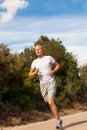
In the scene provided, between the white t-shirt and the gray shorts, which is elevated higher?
the white t-shirt

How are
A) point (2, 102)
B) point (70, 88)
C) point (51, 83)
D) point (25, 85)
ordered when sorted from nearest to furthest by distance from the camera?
point (51, 83) → point (2, 102) → point (25, 85) → point (70, 88)

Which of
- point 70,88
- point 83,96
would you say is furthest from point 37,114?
point 83,96

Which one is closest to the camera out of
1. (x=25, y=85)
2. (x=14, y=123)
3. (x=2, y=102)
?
(x=14, y=123)

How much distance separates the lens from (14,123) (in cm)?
1245

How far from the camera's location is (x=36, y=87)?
646 inches

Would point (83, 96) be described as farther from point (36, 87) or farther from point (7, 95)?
point (7, 95)

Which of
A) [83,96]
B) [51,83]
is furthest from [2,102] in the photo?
[83,96]

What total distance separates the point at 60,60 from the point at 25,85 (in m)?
4.32

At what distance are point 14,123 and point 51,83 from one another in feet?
Answer: 9.55

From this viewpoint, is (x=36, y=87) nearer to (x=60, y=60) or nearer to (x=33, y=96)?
(x=33, y=96)

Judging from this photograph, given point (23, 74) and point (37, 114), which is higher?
point (23, 74)

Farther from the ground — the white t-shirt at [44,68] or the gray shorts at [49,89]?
the white t-shirt at [44,68]

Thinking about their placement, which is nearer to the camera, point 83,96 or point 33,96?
point 33,96

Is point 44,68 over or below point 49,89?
over
